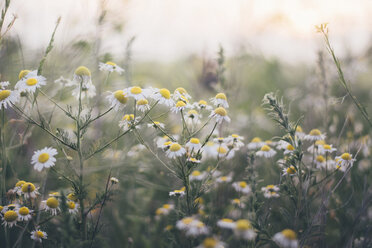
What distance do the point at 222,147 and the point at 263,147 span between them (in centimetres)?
36

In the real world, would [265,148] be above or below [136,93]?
below

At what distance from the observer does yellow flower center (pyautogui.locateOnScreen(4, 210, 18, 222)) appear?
1213mm

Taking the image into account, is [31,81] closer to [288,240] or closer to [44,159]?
[44,159]

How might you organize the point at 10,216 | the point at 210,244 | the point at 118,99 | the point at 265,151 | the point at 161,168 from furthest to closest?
the point at 161,168
the point at 265,151
the point at 118,99
the point at 10,216
the point at 210,244

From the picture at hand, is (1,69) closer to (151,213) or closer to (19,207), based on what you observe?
(19,207)

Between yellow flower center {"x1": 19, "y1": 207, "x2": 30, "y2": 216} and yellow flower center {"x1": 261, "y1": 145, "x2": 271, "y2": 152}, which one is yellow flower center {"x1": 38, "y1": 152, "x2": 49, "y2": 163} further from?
yellow flower center {"x1": 261, "y1": 145, "x2": 271, "y2": 152}

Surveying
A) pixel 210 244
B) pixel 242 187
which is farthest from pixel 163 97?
pixel 242 187

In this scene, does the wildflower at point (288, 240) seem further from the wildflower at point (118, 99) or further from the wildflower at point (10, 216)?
the wildflower at point (10, 216)

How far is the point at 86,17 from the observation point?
82.3 inches

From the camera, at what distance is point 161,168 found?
2322mm

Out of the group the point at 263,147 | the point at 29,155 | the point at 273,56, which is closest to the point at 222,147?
the point at 263,147

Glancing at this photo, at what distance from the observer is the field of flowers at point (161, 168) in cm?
124

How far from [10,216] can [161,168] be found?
1242 millimetres

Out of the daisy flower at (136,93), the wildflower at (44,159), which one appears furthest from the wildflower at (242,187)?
the wildflower at (44,159)
